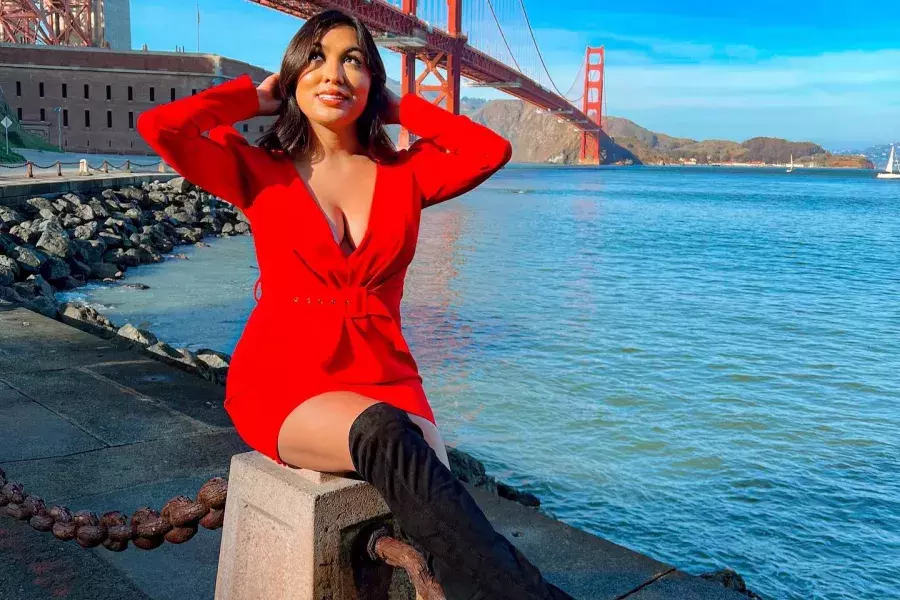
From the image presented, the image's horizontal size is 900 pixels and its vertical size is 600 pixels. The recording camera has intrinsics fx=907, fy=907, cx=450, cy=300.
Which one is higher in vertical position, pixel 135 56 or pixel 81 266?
pixel 135 56

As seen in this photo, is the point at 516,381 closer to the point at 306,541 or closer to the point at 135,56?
the point at 306,541

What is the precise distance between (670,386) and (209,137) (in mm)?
5788

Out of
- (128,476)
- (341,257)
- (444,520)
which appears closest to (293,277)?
(341,257)

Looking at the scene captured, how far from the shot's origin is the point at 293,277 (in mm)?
1549

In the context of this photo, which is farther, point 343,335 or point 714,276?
point 714,276

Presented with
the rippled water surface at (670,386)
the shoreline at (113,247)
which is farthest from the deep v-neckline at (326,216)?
the rippled water surface at (670,386)

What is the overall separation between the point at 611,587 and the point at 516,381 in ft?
15.5

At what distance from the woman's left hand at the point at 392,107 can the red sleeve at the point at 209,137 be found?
264mm

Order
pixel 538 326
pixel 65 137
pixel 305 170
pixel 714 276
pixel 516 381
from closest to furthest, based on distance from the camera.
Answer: pixel 305 170 → pixel 516 381 → pixel 538 326 → pixel 714 276 → pixel 65 137

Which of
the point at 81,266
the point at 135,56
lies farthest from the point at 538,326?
the point at 135,56

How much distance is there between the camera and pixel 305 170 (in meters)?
1.68

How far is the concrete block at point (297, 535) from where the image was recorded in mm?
1390

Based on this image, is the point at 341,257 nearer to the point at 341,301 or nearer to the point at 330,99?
the point at 341,301

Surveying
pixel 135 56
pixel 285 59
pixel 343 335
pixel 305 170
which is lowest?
pixel 343 335
